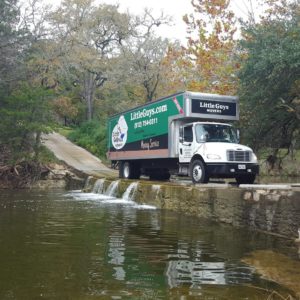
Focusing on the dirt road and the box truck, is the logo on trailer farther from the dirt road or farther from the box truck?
the dirt road

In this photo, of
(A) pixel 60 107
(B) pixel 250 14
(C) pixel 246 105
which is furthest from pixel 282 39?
(A) pixel 60 107

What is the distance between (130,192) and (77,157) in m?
16.9

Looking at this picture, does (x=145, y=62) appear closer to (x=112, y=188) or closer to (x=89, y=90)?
(x=89, y=90)

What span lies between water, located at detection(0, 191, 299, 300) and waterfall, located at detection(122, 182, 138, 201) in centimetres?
506

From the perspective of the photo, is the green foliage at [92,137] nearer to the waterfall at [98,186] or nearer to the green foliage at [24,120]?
the green foliage at [24,120]

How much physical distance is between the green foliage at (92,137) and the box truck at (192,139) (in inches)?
615

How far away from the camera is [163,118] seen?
1833 centimetres

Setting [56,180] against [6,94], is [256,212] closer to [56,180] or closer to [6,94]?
[56,180]

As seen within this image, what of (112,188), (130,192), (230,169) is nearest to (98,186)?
(112,188)

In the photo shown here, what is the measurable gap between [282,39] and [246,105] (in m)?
3.43

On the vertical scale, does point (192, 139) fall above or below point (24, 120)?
below

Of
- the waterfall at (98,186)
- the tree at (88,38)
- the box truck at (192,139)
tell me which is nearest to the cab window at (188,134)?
the box truck at (192,139)

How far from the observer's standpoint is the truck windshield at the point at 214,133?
16.2 m

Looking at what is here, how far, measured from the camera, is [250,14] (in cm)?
2364
